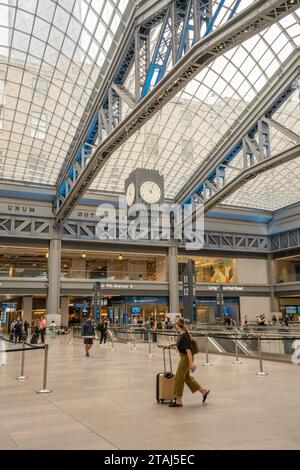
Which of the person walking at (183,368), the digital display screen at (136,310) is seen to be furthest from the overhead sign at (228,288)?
the person walking at (183,368)

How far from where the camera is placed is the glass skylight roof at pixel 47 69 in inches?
893

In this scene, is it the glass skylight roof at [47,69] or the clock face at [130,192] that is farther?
the clock face at [130,192]

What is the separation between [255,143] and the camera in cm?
3216

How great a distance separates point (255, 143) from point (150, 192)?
11.0 m

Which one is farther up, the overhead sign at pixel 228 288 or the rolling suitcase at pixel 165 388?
the overhead sign at pixel 228 288

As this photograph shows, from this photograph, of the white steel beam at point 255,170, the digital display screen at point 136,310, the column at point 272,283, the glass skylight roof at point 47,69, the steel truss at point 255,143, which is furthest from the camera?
the column at point 272,283

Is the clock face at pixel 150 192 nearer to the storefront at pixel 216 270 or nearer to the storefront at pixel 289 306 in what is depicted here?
the storefront at pixel 216 270

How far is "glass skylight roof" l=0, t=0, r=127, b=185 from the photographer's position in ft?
74.4

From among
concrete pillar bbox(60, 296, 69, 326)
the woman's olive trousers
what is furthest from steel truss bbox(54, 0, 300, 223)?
concrete pillar bbox(60, 296, 69, 326)

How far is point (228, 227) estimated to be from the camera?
4778 centimetres

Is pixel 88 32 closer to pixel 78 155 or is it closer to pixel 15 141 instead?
pixel 78 155

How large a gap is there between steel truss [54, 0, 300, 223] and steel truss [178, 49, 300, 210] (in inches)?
401

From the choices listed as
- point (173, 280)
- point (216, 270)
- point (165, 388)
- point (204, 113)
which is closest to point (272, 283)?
point (216, 270)

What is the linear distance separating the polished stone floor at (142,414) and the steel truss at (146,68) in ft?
39.6
